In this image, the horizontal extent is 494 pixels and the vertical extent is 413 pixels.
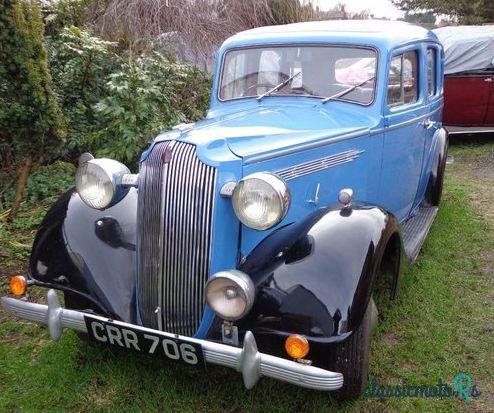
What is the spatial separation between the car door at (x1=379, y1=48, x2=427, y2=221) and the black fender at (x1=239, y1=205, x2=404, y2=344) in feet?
4.22

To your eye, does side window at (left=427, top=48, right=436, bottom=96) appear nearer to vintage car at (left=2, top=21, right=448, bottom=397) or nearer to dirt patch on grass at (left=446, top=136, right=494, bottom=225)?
vintage car at (left=2, top=21, right=448, bottom=397)

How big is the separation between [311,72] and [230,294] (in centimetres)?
194

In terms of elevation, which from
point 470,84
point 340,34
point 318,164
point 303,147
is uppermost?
point 340,34

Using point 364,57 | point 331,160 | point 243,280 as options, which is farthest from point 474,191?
point 243,280

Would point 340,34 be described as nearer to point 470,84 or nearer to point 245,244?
point 245,244

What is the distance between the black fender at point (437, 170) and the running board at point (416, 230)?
12 cm

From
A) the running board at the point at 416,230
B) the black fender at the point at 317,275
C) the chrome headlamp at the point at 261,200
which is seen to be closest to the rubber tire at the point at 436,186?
the running board at the point at 416,230

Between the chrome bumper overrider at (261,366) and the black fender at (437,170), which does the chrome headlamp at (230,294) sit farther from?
the black fender at (437,170)

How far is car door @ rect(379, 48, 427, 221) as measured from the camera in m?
3.47

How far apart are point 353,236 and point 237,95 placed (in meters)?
1.82

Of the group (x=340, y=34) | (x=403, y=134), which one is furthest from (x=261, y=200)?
(x=403, y=134)

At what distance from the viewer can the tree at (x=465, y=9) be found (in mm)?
18922

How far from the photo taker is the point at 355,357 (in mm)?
2301

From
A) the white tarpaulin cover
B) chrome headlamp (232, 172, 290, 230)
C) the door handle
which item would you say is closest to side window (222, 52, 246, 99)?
the door handle
